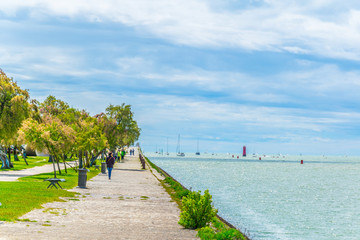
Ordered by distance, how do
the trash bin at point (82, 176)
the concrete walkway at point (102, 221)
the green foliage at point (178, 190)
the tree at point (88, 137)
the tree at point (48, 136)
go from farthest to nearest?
the tree at point (88, 137) < the tree at point (48, 136) < the trash bin at point (82, 176) < the green foliage at point (178, 190) < the concrete walkway at point (102, 221)

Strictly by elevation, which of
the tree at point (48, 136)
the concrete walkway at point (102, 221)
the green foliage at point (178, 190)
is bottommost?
the concrete walkway at point (102, 221)

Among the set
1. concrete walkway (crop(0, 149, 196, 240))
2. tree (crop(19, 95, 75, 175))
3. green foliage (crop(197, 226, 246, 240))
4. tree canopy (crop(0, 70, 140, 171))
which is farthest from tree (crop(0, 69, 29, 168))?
green foliage (crop(197, 226, 246, 240))

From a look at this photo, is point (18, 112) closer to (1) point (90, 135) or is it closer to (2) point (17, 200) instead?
(1) point (90, 135)

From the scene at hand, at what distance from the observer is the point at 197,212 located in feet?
48.2

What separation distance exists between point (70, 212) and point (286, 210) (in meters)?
21.9

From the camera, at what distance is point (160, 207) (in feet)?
66.6

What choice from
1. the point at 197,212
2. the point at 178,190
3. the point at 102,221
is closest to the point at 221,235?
the point at 197,212

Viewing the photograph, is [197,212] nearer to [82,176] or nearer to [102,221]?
[102,221]

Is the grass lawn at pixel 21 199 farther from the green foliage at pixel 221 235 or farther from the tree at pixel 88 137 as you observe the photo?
the tree at pixel 88 137

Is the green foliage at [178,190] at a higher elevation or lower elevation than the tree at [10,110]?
lower

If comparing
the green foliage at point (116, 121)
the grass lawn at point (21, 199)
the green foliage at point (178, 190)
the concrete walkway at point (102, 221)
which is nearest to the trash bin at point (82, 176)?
the grass lawn at point (21, 199)

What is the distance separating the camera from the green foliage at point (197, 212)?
48.0ft

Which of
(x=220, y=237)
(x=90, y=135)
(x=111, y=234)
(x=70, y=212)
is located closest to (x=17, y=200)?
(x=70, y=212)

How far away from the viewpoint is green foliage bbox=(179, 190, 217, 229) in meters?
14.6
